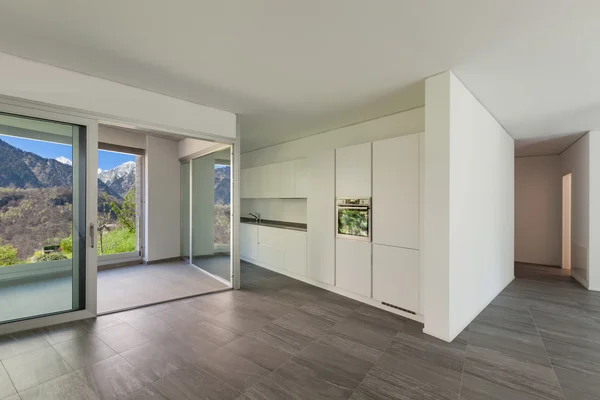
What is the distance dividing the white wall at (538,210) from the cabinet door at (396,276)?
5.69 metres

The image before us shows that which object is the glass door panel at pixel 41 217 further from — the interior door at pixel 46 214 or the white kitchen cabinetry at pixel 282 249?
the white kitchen cabinetry at pixel 282 249

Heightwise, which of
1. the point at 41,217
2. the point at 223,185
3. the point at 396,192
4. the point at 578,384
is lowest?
the point at 578,384

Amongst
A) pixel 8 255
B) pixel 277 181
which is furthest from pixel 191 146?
pixel 8 255

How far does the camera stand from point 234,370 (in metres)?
2.28

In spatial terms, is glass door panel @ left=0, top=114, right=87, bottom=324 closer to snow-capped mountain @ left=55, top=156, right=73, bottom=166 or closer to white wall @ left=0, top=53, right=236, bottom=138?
snow-capped mountain @ left=55, top=156, right=73, bottom=166

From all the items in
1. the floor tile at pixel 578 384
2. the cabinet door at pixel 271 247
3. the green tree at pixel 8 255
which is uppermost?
the green tree at pixel 8 255

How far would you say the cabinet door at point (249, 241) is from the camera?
6.18 metres

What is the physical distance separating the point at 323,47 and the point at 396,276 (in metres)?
2.71

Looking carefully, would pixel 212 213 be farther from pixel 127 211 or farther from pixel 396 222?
pixel 396 222

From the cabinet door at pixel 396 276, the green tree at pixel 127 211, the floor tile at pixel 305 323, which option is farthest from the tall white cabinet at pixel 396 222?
the green tree at pixel 127 211

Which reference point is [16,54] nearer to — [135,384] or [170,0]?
[170,0]

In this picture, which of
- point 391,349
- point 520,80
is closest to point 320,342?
point 391,349

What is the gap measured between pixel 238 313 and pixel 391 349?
71.1 inches

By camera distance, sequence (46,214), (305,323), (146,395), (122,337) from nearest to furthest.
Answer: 1. (146,395)
2. (122,337)
3. (46,214)
4. (305,323)
